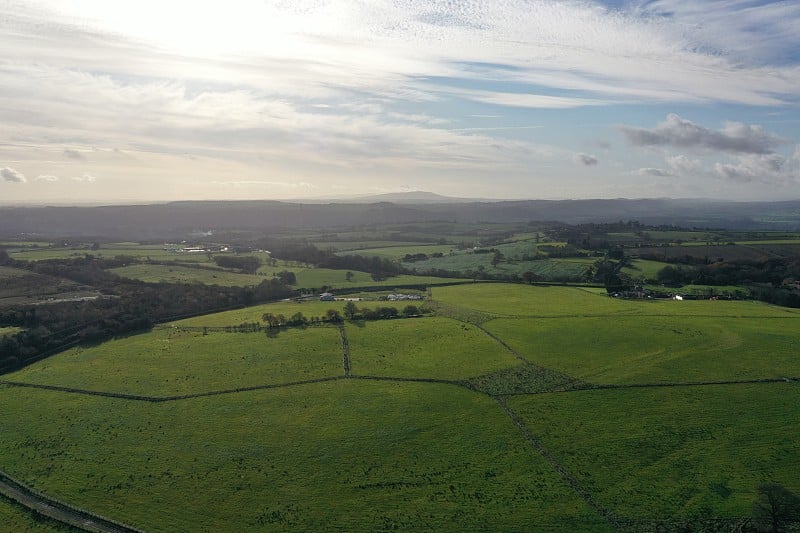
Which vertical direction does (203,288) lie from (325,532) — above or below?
above

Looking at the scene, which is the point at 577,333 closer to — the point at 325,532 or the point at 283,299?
the point at 325,532

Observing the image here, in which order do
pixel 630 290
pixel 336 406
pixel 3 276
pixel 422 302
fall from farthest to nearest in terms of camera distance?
1. pixel 3 276
2. pixel 630 290
3. pixel 422 302
4. pixel 336 406

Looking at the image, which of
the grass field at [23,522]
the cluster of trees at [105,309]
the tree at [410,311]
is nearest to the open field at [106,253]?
the cluster of trees at [105,309]

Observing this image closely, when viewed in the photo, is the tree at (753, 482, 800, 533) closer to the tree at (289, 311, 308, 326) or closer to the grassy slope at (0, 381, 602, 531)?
the grassy slope at (0, 381, 602, 531)

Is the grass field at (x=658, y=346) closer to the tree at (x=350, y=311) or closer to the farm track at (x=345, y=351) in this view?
the farm track at (x=345, y=351)

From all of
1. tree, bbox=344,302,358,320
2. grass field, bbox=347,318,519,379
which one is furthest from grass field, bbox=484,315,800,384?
tree, bbox=344,302,358,320

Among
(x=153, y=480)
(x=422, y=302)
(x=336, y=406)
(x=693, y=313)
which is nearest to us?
(x=153, y=480)

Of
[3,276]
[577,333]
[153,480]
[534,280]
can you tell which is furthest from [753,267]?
[3,276]
